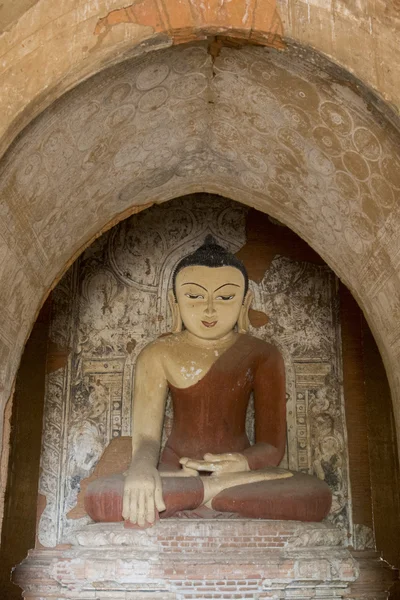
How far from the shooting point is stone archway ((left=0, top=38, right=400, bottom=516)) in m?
3.91

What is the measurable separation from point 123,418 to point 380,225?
101 inches

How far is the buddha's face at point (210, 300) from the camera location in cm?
554

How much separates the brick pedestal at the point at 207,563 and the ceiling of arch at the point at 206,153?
1.51 metres

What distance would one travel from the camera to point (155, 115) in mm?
4430

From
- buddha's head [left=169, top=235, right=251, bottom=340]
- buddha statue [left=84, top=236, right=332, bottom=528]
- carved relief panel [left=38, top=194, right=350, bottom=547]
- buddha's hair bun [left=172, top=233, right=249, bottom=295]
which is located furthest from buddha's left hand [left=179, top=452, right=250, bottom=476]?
buddha's hair bun [left=172, top=233, right=249, bottom=295]

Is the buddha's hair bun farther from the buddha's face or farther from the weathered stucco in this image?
the weathered stucco

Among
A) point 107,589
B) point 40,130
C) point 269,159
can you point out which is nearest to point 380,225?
point 269,159

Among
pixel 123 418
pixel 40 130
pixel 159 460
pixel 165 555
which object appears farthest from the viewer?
pixel 123 418

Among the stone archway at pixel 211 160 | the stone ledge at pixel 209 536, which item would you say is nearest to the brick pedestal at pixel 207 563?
the stone ledge at pixel 209 536

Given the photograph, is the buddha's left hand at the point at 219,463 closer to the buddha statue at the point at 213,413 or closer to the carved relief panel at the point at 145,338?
the buddha statue at the point at 213,413

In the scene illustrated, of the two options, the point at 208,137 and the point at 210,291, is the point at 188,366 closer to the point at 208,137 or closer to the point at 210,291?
the point at 210,291

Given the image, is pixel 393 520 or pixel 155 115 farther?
pixel 393 520

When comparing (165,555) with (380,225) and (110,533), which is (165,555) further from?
(380,225)

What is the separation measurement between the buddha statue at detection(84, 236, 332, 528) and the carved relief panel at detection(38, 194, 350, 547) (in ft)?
1.20
